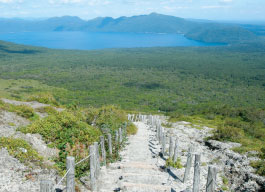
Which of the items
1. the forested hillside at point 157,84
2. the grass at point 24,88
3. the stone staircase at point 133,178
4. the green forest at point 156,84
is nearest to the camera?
the stone staircase at point 133,178

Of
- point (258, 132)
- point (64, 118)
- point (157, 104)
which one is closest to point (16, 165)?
point (64, 118)

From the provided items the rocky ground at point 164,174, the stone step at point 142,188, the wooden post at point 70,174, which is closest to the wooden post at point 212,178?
the rocky ground at point 164,174

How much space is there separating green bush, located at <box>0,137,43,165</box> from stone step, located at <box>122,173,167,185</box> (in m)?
2.71

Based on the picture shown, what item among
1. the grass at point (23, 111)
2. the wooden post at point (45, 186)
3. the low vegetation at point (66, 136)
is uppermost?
the wooden post at point (45, 186)

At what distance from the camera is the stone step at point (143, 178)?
728 centimetres

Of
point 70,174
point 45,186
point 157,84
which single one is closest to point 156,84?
point 157,84

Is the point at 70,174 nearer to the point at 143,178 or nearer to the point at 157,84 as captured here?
the point at 143,178

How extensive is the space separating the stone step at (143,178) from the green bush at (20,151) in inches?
107

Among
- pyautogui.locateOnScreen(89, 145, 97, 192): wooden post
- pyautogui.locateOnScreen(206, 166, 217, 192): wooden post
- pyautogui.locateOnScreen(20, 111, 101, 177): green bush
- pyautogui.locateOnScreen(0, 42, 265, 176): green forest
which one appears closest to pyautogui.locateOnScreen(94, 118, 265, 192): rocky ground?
pyautogui.locateOnScreen(89, 145, 97, 192): wooden post

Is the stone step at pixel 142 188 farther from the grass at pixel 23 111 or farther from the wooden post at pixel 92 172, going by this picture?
the grass at pixel 23 111

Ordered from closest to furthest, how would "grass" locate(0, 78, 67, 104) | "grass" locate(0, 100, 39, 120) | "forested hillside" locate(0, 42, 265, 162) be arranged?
"grass" locate(0, 100, 39, 120)
"forested hillside" locate(0, 42, 265, 162)
"grass" locate(0, 78, 67, 104)

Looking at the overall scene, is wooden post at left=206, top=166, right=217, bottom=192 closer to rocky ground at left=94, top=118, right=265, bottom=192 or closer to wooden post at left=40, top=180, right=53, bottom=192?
rocky ground at left=94, top=118, right=265, bottom=192

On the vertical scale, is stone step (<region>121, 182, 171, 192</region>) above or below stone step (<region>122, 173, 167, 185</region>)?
above

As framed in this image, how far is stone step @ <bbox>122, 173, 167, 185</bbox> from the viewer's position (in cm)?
728
